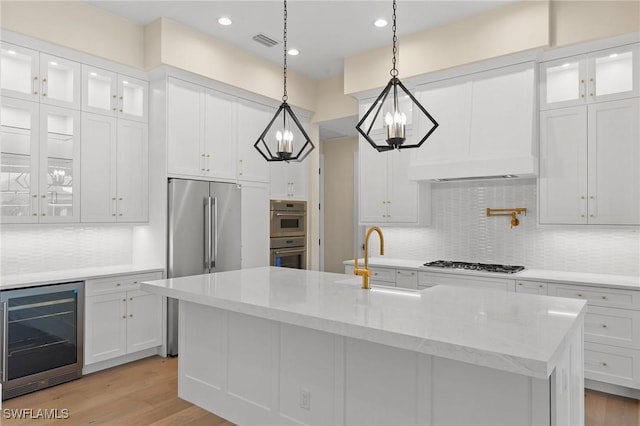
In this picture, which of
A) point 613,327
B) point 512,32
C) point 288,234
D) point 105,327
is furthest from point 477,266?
point 105,327

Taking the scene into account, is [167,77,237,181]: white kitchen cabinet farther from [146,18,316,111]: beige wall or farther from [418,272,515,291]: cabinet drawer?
[418,272,515,291]: cabinet drawer

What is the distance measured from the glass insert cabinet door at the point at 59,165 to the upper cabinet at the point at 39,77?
0.38 feet

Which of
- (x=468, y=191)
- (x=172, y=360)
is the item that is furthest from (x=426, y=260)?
(x=172, y=360)

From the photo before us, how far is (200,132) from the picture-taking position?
448 cm

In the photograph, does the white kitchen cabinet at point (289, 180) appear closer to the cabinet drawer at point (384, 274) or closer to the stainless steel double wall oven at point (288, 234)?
the stainless steel double wall oven at point (288, 234)

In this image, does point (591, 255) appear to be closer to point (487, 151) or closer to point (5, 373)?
point (487, 151)

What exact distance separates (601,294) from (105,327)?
4.28 meters

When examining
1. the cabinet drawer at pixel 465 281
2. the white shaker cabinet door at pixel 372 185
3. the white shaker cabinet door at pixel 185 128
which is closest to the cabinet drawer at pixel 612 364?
the cabinet drawer at pixel 465 281

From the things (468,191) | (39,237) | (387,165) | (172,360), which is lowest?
(172,360)

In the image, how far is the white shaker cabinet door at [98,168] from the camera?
3838 mm

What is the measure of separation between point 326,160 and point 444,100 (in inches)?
124

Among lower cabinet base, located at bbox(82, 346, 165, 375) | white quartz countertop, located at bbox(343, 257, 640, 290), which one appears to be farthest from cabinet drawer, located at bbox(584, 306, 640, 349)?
lower cabinet base, located at bbox(82, 346, 165, 375)

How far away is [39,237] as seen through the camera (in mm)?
3861

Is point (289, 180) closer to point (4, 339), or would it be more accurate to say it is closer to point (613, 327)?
point (4, 339)
